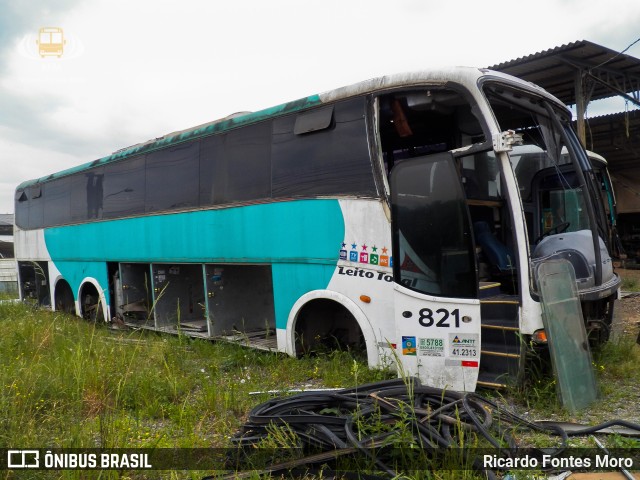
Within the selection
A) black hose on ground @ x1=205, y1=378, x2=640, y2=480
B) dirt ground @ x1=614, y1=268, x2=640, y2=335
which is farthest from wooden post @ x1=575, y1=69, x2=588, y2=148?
black hose on ground @ x1=205, y1=378, x2=640, y2=480

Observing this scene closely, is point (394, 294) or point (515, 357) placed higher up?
point (394, 294)

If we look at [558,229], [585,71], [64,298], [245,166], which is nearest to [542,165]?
[558,229]

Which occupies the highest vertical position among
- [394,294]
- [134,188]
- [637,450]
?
[134,188]

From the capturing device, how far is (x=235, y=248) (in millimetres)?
6320

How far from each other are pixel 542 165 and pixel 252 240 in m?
3.89

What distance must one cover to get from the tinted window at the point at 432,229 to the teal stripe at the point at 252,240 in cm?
78

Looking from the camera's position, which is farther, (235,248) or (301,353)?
(235,248)

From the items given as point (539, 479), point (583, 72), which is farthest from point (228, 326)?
point (583, 72)

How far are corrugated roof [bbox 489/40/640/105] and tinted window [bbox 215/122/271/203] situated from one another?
280 inches

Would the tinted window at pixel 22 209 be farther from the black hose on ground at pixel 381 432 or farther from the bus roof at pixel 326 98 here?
the black hose on ground at pixel 381 432

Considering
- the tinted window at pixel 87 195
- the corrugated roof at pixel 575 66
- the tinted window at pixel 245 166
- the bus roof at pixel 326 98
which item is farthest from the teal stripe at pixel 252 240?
the corrugated roof at pixel 575 66

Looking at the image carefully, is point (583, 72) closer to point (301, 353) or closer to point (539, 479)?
point (301, 353)

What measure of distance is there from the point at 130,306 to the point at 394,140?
5344mm

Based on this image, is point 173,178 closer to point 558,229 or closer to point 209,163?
point 209,163
